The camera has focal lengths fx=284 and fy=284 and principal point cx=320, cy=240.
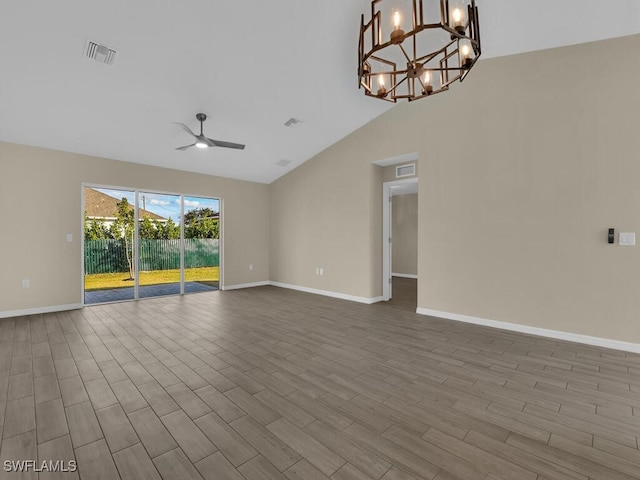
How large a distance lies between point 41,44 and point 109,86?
0.72 m

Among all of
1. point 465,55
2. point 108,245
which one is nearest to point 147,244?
point 108,245

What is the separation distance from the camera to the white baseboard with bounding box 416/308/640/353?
128 inches

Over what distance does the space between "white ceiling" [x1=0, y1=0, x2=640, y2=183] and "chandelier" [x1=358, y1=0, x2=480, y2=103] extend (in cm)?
48

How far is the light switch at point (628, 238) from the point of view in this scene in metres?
3.18

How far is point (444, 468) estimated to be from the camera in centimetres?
155

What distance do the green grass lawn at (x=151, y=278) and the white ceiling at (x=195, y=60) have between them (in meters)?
2.42

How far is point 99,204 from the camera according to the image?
551 centimetres

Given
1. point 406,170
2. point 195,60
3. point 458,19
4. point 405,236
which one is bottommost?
point 405,236

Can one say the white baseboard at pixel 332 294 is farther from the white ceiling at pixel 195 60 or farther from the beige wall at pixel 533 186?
the white ceiling at pixel 195 60

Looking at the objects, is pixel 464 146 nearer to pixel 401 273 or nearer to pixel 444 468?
pixel 444 468

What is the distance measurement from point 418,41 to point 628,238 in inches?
133

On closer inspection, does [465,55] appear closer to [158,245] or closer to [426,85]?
[426,85]

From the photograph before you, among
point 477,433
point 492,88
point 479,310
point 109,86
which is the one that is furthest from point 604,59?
point 109,86

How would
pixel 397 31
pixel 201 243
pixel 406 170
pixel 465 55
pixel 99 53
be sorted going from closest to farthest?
1. pixel 397 31
2. pixel 465 55
3. pixel 99 53
4. pixel 406 170
5. pixel 201 243
